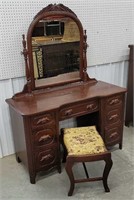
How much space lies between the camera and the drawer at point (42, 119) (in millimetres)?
1762

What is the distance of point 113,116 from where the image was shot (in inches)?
86.7

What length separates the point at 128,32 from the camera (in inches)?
104

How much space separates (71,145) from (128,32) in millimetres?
1588

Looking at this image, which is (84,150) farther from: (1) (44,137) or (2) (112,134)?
(2) (112,134)

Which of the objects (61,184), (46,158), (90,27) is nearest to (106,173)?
(61,184)

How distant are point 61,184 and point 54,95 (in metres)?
0.77

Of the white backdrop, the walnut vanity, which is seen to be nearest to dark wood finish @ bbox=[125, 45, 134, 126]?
the white backdrop

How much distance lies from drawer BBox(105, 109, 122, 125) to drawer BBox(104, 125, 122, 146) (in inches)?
2.6

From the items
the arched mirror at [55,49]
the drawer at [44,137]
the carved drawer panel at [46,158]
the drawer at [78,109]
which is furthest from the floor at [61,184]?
the arched mirror at [55,49]

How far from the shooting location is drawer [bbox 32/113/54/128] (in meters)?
1.76

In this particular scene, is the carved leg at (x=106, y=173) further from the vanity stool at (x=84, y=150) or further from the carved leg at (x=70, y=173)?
the carved leg at (x=70, y=173)

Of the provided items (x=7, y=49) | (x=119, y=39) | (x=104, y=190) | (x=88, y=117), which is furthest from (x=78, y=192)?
(x=119, y=39)

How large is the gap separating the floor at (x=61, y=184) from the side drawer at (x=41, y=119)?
1.77ft

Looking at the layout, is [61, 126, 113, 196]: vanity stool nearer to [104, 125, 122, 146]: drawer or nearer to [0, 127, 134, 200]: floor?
[0, 127, 134, 200]: floor
